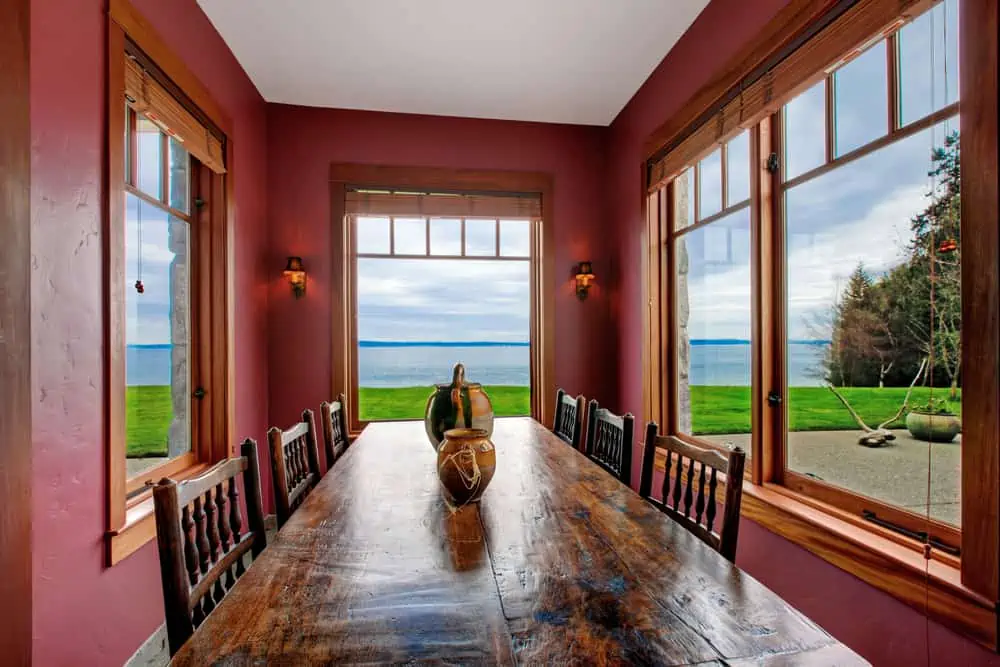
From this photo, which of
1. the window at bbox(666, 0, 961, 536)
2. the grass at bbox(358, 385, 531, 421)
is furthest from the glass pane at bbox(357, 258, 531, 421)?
the window at bbox(666, 0, 961, 536)

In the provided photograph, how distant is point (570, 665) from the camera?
73cm

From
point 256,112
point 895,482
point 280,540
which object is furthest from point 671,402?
point 256,112

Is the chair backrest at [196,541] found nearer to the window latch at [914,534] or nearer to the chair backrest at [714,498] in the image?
the chair backrest at [714,498]

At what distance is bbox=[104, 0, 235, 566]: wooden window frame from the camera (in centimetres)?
185

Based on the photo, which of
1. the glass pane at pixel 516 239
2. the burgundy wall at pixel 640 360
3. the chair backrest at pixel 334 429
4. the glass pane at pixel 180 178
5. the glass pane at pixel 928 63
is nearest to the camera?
the glass pane at pixel 928 63

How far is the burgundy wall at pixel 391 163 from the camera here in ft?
12.2

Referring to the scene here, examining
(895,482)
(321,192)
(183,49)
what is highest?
(183,49)

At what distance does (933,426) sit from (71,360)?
106 inches

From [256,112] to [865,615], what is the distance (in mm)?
4140

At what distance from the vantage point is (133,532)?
196 cm

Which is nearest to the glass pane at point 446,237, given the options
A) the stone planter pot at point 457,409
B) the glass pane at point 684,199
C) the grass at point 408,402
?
the grass at point 408,402

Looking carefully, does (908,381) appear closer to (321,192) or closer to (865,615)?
(865,615)

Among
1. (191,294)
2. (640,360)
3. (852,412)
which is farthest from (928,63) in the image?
(191,294)

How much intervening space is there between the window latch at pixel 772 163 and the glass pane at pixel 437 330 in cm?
213
